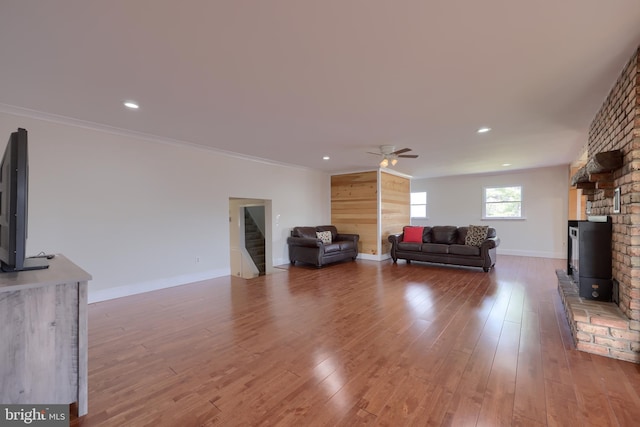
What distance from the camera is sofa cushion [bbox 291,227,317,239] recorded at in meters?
6.66

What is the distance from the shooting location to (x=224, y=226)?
5469mm

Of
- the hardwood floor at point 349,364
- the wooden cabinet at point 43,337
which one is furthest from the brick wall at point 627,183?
the wooden cabinet at point 43,337

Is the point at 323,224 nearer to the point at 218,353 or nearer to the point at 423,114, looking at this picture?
the point at 423,114

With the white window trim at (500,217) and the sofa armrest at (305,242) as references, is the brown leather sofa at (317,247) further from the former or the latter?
the white window trim at (500,217)

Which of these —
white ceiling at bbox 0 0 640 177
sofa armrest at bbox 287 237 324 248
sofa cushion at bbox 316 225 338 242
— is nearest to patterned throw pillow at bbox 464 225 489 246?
white ceiling at bbox 0 0 640 177

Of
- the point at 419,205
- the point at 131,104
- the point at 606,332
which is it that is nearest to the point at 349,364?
the point at 606,332

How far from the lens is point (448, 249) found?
596cm

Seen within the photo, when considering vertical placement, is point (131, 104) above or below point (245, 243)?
above

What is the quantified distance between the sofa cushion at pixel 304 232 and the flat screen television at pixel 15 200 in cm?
514

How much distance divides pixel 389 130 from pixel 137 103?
3.21 m

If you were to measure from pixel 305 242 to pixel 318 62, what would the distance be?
448 centimetres

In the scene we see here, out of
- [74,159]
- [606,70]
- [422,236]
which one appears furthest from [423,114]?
[74,159]

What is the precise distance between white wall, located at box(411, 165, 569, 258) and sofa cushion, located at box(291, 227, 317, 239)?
4857 millimetres

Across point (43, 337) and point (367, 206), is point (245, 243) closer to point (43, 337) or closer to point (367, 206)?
point (367, 206)
